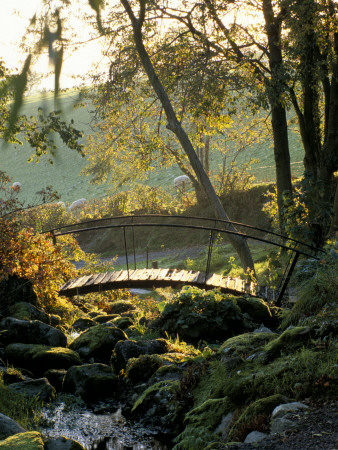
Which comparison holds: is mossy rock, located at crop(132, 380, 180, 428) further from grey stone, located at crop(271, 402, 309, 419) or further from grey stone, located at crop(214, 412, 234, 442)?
grey stone, located at crop(271, 402, 309, 419)

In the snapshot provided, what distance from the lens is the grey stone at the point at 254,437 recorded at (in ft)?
10.9

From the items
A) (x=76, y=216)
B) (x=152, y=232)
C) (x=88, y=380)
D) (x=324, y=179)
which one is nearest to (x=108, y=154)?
(x=152, y=232)

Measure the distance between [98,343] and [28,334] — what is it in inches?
42.0

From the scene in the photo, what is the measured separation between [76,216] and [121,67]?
12.5m

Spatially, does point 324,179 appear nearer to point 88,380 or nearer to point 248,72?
point 248,72

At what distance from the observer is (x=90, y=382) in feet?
19.4

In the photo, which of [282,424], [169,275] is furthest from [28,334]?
[282,424]

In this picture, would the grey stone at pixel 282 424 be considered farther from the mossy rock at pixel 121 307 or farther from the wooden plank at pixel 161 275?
the mossy rock at pixel 121 307

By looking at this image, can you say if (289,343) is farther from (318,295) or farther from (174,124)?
(174,124)

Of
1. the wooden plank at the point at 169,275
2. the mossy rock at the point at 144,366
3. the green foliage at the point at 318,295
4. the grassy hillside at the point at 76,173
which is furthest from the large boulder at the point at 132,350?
the grassy hillside at the point at 76,173

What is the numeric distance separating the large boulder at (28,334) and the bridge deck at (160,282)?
289 centimetres

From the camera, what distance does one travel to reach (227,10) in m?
13.2

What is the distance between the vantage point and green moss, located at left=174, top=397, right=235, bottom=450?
4008mm

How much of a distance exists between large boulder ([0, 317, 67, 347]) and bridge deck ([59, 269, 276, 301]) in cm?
289
